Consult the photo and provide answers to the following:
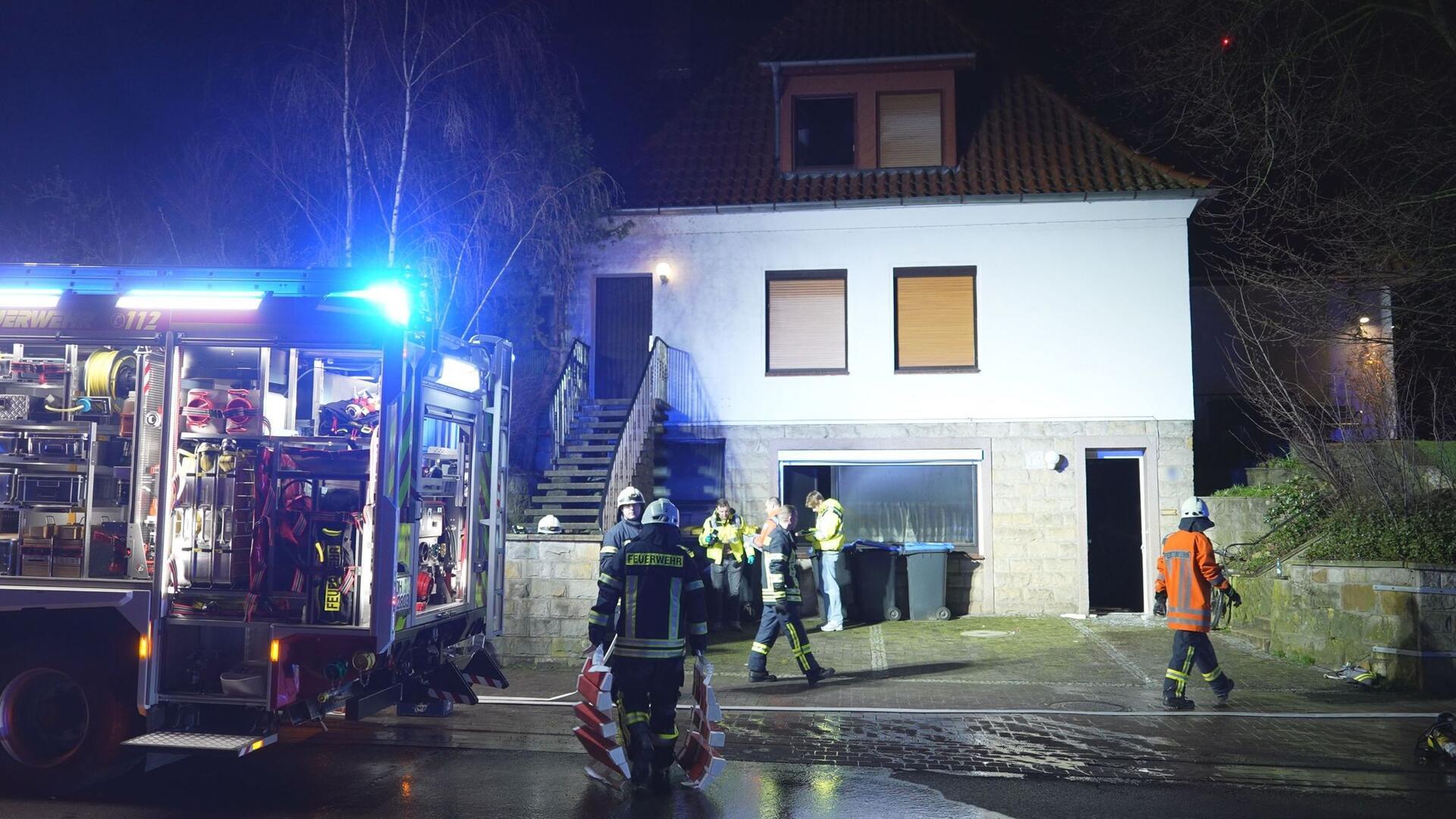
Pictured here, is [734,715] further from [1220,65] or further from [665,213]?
[665,213]

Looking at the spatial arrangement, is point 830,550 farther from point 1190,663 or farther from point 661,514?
point 661,514

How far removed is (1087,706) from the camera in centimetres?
895

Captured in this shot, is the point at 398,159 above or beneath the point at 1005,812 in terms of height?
above

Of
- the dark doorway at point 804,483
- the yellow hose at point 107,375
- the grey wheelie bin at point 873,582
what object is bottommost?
the grey wheelie bin at point 873,582

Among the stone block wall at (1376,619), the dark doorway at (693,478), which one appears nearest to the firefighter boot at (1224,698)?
the stone block wall at (1376,619)

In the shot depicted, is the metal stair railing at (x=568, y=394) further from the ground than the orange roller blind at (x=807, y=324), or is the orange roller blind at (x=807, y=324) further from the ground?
the orange roller blind at (x=807, y=324)

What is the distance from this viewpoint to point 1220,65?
11062 mm

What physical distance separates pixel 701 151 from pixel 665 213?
58.5 inches

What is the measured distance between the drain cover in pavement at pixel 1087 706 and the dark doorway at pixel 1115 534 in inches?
317

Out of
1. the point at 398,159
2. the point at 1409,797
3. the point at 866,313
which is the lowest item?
the point at 1409,797

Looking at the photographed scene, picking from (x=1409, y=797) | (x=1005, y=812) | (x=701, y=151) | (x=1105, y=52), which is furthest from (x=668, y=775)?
(x=701, y=151)

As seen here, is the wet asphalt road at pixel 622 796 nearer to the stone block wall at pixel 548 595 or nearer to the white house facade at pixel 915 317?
the stone block wall at pixel 548 595

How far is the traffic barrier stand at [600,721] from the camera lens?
621 cm

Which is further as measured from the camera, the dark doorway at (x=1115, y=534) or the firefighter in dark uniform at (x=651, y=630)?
the dark doorway at (x=1115, y=534)
